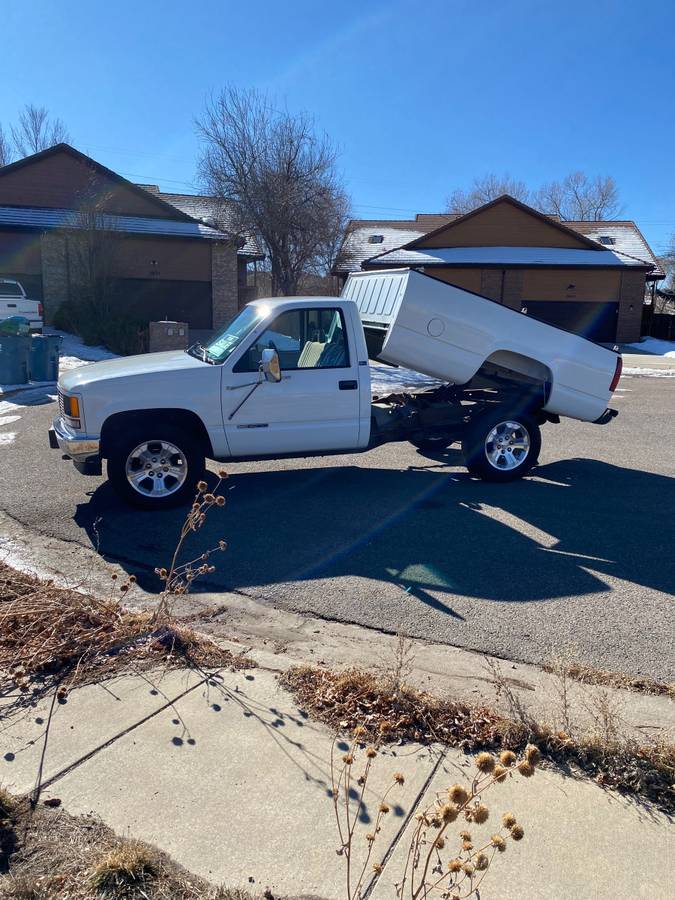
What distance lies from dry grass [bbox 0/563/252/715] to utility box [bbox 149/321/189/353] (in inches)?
615

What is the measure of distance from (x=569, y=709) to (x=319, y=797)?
141 cm

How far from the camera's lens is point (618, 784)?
313 centimetres

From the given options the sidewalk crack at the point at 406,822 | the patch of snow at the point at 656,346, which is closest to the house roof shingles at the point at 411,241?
the patch of snow at the point at 656,346

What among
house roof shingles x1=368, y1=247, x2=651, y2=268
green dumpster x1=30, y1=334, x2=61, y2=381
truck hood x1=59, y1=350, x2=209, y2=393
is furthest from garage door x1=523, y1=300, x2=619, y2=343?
truck hood x1=59, y1=350, x2=209, y2=393

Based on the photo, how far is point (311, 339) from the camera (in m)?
7.44

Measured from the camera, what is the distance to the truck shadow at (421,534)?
5465 millimetres

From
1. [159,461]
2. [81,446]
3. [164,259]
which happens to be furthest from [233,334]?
[164,259]

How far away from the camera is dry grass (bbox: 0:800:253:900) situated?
8.17 feet

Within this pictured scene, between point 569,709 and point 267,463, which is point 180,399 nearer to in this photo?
point 267,463

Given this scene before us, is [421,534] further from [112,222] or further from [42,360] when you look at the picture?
[112,222]

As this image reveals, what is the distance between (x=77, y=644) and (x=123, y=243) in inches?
1060

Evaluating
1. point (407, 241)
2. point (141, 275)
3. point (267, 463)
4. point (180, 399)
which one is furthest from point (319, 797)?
point (407, 241)

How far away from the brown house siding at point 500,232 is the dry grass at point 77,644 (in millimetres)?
33824

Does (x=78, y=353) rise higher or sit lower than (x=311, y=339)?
lower
